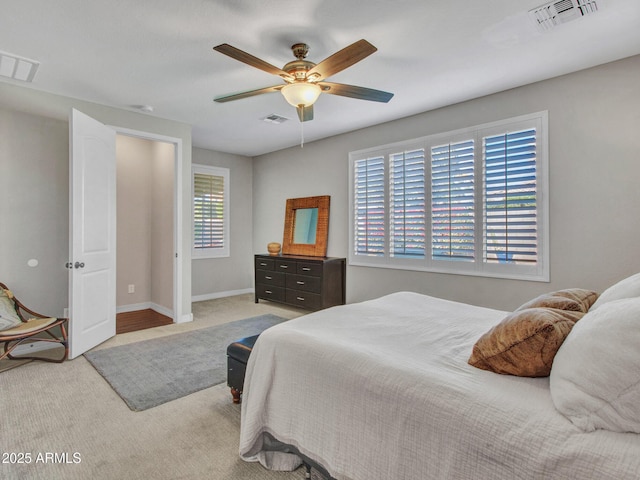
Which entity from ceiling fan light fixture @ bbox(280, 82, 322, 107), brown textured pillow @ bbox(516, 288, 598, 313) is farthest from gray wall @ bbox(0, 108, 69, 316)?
brown textured pillow @ bbox(516, 288, 598, 313)

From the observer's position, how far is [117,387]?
8.72 ft

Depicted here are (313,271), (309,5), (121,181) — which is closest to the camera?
(309,5)

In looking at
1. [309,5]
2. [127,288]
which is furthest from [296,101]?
[127,288]

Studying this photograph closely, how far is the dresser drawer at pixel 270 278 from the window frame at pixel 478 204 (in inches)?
50.4

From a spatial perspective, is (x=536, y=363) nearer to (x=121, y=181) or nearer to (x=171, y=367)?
(x=171, y=367)

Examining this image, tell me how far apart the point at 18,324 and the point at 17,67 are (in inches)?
89.7

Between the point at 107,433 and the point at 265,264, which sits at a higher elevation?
the point at 265,264

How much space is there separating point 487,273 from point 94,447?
3.56 metres

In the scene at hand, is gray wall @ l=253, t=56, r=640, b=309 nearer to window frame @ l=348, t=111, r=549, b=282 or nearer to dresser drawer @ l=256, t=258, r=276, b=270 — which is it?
window frame @ l=348, t=111, r=549, b=282

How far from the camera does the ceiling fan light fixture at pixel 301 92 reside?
8.26ft

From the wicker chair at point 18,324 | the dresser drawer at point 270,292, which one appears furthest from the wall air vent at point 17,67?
the dresser drawer at point 270,292

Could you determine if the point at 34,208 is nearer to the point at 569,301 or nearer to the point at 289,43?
the point at 289,43

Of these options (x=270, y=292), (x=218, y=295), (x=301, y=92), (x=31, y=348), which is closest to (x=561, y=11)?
(x=301, y=92)

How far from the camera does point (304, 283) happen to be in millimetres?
4965
